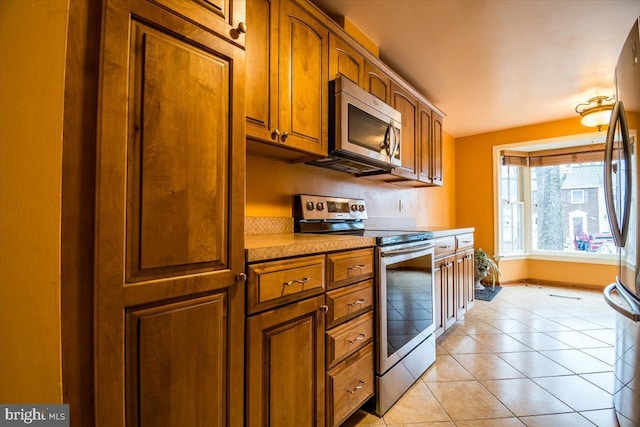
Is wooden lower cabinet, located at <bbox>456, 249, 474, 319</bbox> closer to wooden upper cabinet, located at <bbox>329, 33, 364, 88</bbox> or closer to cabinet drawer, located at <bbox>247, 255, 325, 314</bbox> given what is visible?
wooden upper cabinet, located at <bbox>329, 33, 364, 88</bbox>

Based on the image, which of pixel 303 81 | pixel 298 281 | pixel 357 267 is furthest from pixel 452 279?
pixel 303 81

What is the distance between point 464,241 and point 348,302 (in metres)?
1.99

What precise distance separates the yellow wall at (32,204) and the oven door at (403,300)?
4.12ft

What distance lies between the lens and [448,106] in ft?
11.3

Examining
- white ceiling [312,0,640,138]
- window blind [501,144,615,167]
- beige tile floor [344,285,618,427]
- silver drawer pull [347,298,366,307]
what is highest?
white ceiling [312,0,640,138]

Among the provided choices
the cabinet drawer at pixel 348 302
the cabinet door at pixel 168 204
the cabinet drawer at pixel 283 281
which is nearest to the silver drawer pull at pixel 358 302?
the cabinet drawer at pixel 348 302

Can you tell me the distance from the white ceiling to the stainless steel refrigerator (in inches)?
29.4

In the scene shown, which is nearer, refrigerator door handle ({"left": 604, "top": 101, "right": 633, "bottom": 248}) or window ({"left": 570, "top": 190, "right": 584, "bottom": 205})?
refrigerator door handle ({"left": 604, "top": 101, "right": 633, "bottom": 248})

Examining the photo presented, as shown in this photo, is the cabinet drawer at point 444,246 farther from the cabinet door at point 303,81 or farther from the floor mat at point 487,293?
the floor mat at point 487,293

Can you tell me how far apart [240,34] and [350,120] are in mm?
889

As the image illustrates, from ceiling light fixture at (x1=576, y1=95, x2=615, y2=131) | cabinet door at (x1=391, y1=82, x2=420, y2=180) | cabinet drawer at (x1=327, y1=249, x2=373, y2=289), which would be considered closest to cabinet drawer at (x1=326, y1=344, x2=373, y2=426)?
cabinet drawer at (x1=327, y1=249, x2=373, y2=289)

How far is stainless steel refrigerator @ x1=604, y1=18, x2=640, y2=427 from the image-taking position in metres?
1.22

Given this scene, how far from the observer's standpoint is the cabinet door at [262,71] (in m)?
1.26

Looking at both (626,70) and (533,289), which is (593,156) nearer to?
(533,289)
